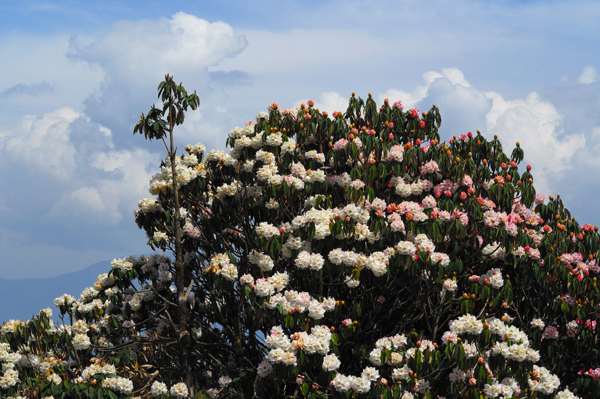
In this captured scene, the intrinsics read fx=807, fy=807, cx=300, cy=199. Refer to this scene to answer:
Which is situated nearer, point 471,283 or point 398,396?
point 398,396

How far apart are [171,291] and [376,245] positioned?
4.81 metres

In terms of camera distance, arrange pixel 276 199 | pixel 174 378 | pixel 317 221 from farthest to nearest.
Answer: pixel 174 378, pixel 276 199, pixel 317 221

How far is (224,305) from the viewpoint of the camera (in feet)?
54.4

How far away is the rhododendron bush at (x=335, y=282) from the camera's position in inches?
496

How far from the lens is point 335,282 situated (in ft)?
47.4

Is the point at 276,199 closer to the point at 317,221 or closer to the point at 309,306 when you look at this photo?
the point at 317,221

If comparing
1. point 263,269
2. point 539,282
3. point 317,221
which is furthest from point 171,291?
point 539,282

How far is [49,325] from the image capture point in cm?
1825

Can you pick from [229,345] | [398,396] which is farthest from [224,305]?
[398,396]

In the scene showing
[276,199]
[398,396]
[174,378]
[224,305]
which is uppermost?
[276,199]

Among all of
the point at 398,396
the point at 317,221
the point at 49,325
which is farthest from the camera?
the point at 49,325

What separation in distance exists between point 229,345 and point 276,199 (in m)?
3.25

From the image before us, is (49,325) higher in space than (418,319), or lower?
higher

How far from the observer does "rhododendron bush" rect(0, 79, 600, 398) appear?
12.6m
